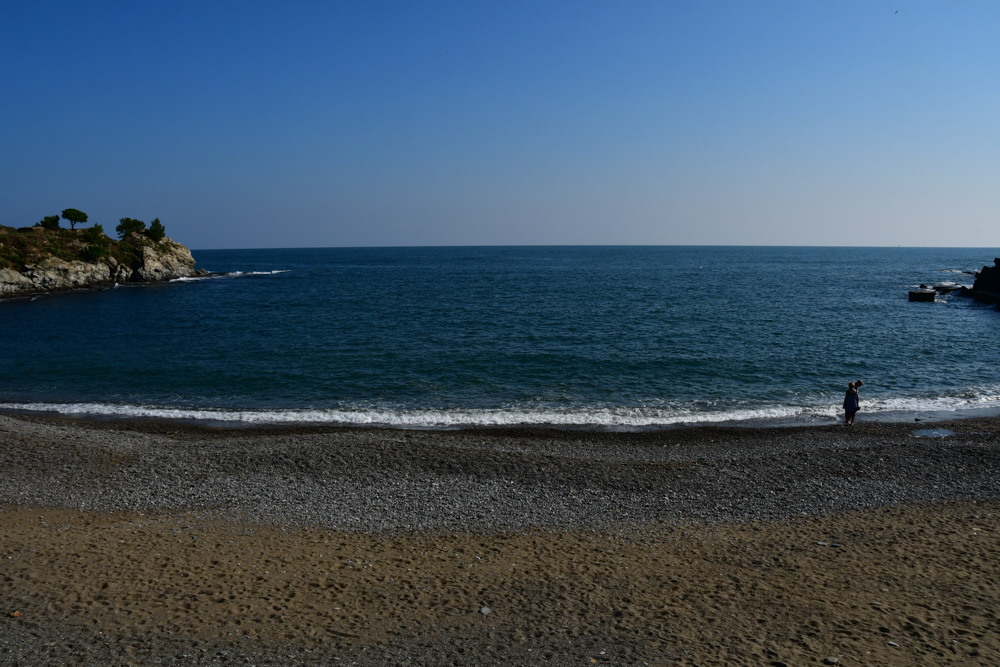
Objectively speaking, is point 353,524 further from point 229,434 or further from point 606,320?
point 606,320

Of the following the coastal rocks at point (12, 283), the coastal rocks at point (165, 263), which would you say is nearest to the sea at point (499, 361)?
the coastal rocks at point (12, 283)

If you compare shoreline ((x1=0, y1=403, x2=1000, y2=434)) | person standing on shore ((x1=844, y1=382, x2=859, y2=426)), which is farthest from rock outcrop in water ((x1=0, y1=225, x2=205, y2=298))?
person standing on shore ((x1=844, y1=382, x2=859, y2=426))

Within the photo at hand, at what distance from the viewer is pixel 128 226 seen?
95750mm

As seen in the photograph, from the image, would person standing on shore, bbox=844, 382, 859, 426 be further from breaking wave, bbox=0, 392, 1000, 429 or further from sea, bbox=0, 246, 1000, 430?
sea, bbox=0, 246, 1000, 430

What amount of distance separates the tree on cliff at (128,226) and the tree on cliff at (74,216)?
4.81 metres

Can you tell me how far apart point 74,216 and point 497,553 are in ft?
348

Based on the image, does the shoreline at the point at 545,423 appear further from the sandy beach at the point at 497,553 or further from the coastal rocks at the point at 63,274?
the coastal rocks at the point at 63,274

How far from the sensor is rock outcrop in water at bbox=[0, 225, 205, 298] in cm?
7469

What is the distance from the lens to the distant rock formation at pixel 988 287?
67.7m

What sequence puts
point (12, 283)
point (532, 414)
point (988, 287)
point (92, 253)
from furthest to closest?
point (92, 253) → point (12, 283) → point (988, 287) → point (532, 414)

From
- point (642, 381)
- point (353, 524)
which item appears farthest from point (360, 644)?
point (642, 381)

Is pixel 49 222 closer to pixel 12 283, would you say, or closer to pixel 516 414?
pixel 12 283

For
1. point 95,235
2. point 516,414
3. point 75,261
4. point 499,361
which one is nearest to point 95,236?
point 95,235

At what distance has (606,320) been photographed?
178 feet
